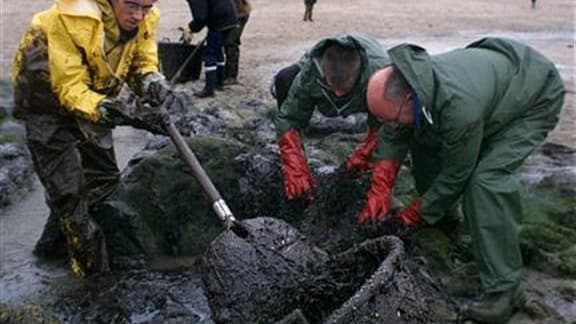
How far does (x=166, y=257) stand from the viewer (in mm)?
4977

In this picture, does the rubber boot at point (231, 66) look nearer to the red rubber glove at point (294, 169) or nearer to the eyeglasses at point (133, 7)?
the red rubber glove at point (294, 169)

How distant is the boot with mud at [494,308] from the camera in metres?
3.98

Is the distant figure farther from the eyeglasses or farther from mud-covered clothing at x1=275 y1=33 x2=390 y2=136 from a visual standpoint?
the eyeglasses

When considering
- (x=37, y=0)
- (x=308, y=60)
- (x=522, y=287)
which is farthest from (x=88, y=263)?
(x=37, y=0)

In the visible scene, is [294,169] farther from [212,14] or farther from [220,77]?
[220,77]

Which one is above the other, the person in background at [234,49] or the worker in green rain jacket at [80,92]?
the worker in green rain jacket at [80,92]

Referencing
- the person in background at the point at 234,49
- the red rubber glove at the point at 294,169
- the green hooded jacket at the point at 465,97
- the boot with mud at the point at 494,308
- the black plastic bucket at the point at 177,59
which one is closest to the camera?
the green hooded jacket at the point at 465,97

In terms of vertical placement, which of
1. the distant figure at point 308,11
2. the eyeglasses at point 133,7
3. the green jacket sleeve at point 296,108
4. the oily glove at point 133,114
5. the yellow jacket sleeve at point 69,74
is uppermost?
the eyeglasses at point 133,7

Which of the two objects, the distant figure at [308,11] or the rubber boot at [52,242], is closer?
the rubber boot at [52,242]

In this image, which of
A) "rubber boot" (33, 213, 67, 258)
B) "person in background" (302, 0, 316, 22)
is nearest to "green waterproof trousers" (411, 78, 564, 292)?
"rubber boot" (33, 213, 67, 258)

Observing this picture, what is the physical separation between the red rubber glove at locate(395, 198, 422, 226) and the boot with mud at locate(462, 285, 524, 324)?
537 mm

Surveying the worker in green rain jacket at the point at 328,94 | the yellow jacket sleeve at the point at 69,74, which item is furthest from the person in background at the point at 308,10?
the yellow jacket sleeve at the point at 69,74

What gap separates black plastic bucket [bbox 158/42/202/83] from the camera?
9.17m

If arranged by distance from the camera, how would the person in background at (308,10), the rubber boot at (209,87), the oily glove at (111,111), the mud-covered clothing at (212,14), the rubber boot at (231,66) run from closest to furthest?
the oily glove at (111,111) < the mud-covered clothing at (212,14) < the rubber boot at (209,87) < the rubber boot at (231,66) < the person in background at (308,10)
